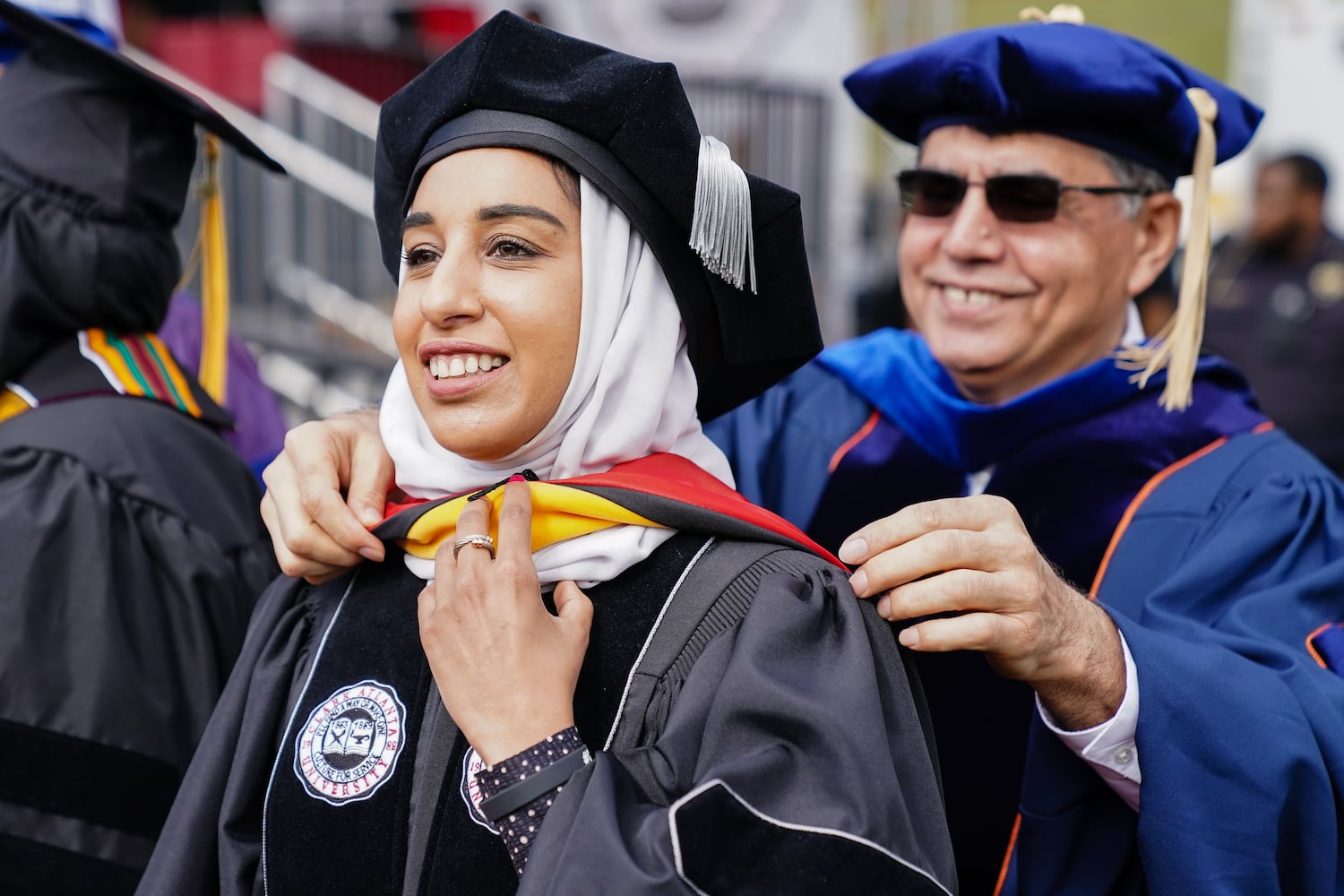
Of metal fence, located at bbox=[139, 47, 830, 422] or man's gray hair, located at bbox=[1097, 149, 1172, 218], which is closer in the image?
man's gray hair, located at bbox=[1097, 149, 1172, 218]

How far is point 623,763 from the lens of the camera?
63.5 inches

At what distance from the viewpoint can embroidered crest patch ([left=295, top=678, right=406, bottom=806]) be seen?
178 cm

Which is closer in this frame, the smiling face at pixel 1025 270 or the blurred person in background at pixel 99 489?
the blurred person in background at pixel 99 489

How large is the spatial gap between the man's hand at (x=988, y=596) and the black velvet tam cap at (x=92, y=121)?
61.5 inches

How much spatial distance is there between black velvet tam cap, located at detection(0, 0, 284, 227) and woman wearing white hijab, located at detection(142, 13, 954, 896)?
822 mm

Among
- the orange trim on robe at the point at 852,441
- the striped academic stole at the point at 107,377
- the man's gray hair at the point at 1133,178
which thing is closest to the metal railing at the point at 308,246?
the striped academic stole at the point at 107,377

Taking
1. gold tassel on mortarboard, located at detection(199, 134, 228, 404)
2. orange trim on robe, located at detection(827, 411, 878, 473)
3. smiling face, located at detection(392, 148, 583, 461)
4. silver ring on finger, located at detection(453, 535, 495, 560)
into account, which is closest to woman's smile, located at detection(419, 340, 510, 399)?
smiling face, located at detection(392, 148, 583, 461)

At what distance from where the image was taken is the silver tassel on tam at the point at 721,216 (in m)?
1.83

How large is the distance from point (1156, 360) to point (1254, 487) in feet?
1.11

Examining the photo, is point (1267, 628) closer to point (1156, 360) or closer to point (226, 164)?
point (1156, 360)

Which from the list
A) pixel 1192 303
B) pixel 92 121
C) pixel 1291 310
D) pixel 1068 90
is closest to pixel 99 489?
pixel 92 121

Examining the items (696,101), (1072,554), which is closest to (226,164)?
(696,101)

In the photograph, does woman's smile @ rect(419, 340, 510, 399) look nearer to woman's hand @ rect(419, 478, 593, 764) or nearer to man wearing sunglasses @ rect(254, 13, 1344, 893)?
woman's hand @ rect(419, 478, 593, 764)

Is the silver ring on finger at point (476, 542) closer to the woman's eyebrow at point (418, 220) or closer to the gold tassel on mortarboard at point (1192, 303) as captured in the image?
the woman's eyebrow at point (418, 220)
